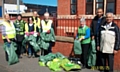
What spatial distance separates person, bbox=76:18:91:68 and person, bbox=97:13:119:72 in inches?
36.0

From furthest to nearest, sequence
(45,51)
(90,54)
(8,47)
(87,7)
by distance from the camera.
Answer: (87,7), (45,51), (8,47), (90,54)

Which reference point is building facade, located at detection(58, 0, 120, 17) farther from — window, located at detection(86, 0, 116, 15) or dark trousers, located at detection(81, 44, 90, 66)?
dark trousers, located at detection(81, 44, 90, 66)

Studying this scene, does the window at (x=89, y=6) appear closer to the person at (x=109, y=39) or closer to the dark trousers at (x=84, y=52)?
the dark trousers at (x=84, y=52)

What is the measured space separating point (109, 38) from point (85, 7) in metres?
9.06

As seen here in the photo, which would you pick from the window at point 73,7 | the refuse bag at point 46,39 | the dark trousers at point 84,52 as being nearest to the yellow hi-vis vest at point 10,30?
the refuse bag at point 46,39

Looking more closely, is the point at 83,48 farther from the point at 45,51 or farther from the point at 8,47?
the point at 8,47

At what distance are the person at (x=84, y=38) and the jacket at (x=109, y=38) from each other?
1.02 m

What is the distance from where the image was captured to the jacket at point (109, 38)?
5.84 meters

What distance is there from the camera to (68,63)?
288 inches

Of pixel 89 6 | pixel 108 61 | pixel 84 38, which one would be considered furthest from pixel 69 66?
pixel 89 6

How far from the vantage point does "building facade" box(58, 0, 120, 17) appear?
44.1 ft

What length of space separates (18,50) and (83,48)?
11.2ft

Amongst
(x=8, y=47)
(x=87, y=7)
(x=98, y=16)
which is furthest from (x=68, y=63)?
(x=87, y=7)

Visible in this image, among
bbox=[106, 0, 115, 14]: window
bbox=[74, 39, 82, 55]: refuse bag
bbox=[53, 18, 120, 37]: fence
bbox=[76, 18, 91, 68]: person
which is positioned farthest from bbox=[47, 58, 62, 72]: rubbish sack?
bbox=[106, 0, 115, 14]: window
